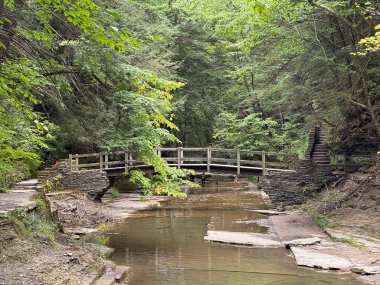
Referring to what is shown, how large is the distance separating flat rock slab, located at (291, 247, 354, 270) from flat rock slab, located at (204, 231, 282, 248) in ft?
4.62

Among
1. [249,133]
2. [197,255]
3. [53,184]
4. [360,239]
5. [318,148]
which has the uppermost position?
[249,133]

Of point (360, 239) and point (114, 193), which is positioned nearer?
point (360, 239)

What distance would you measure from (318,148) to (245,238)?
35.5ft

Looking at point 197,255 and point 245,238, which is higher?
point 245,238

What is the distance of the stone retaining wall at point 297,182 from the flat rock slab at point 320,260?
26.7 ft

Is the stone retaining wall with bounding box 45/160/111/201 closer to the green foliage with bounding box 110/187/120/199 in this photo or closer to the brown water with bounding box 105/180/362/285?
the brown water with bounding box 105/180/362/285

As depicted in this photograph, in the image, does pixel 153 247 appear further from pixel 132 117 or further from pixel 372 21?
pixel 372 21

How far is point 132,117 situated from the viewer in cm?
1201

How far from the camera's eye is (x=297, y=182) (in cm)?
2000

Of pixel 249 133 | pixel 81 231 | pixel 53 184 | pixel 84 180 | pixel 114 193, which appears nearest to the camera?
pixel 81 231

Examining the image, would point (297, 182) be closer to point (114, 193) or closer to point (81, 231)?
point (114, 193)

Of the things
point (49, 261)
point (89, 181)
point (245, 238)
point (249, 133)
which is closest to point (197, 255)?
point (245, 238)

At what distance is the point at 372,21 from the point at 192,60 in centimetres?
1736

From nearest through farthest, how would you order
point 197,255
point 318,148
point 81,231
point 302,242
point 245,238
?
point 197,255 → point 302,242 → point 245,238 → point 81,231 → point 318,148
